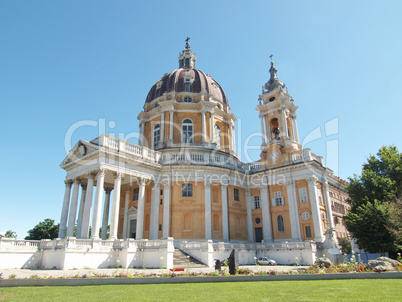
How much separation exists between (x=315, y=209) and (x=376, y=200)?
5361 millimetres

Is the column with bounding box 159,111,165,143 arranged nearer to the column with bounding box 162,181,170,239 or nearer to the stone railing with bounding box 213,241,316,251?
the column with bounding box 162,181,170,239

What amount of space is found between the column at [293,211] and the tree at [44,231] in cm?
4550

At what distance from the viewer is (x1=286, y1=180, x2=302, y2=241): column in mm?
29188

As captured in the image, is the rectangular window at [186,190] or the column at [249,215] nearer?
the rectangular window at [186,190]

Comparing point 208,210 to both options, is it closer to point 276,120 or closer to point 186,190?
point 186,190

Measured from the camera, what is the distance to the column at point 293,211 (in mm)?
29188

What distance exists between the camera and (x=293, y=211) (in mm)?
29969

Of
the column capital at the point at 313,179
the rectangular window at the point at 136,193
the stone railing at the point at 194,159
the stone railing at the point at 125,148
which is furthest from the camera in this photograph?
the rectangular window at the point at 136,193

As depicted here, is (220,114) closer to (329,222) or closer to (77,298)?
(329,222)

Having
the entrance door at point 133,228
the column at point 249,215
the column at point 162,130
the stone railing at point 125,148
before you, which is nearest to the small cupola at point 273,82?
the column at point 249,215

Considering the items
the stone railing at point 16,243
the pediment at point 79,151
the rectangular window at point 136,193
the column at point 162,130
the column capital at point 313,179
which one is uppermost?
the column at point 162,130

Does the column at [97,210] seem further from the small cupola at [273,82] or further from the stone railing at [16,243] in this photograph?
the small cupola at [273,82]

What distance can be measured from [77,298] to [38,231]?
55.0 metres

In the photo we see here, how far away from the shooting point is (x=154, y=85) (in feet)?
140
